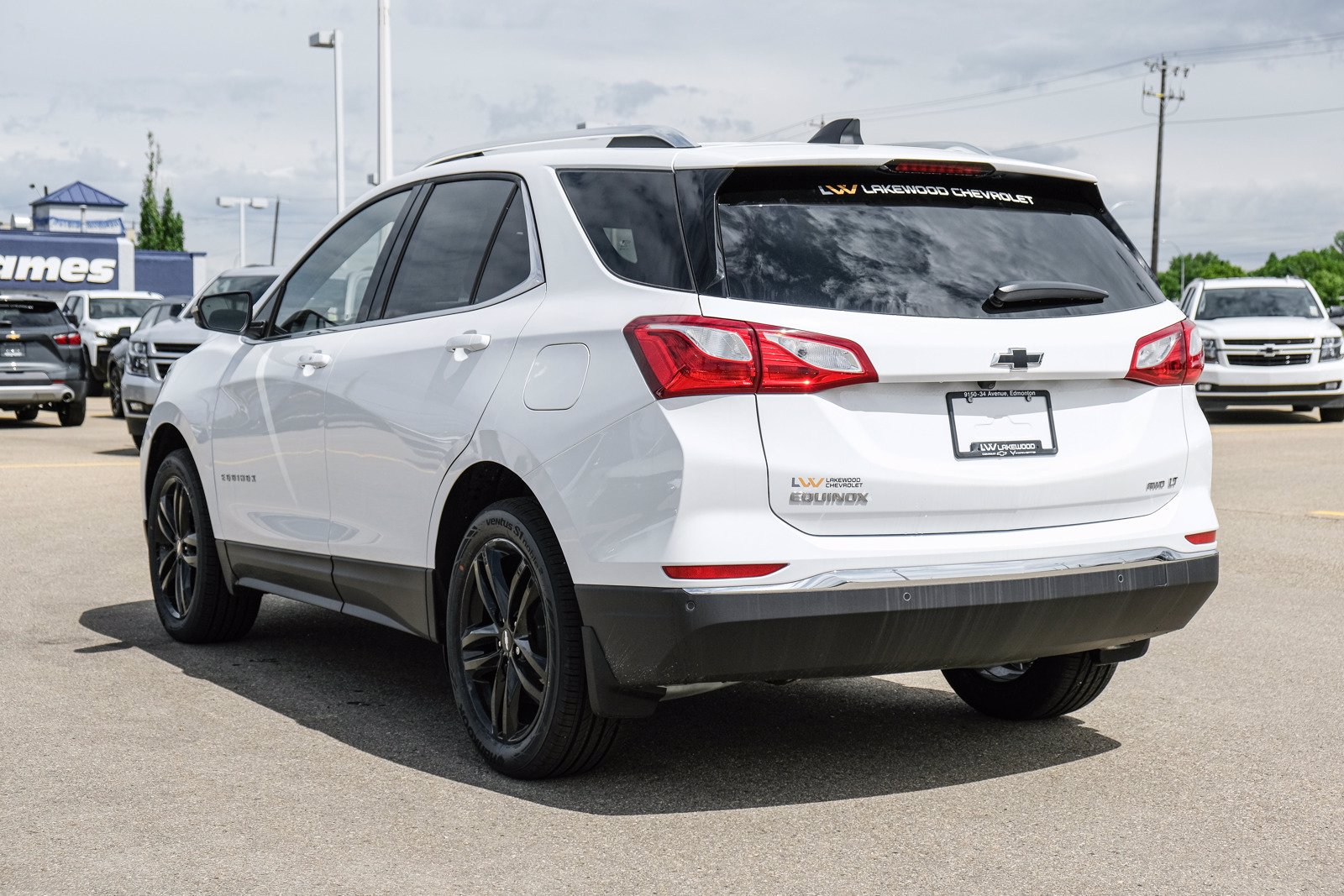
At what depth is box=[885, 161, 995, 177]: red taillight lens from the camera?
4543mm

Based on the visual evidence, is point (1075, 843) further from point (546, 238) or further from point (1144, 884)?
point (546, 238)

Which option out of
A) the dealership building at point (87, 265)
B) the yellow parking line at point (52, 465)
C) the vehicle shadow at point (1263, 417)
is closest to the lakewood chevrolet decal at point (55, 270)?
the dealership building at point (87, 265)

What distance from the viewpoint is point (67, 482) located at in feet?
44.8

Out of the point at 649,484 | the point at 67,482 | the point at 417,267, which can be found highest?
the point at 417,267

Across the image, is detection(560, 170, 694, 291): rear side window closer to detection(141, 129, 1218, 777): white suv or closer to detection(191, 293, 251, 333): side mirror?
detection(141, 129, 1218, 777): white suv

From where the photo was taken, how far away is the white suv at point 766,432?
414cm

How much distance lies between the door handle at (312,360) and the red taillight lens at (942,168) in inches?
85.3

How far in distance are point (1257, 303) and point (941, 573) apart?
788 inches

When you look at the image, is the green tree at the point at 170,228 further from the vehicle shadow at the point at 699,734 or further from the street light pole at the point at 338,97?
the vehicle shadow at the point at 699,734

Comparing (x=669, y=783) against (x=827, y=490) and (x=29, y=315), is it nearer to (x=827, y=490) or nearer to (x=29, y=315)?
(x=827, y=490)

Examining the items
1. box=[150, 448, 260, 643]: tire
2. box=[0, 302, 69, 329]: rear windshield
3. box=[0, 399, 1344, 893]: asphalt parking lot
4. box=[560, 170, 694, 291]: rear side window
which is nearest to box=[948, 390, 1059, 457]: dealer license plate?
box=[560, 170, 694, 291]: rear side window

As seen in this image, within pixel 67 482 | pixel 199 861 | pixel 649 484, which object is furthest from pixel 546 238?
pixel 67 482

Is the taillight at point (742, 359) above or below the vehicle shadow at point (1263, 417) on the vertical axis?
above

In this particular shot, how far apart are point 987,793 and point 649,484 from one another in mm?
1375
